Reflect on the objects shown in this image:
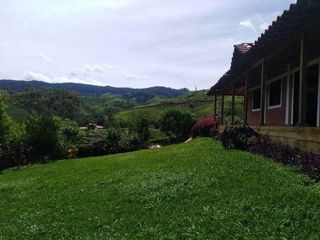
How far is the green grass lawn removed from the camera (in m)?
6.29

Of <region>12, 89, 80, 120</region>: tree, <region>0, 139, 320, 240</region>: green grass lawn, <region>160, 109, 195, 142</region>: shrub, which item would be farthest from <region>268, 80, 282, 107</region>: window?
<region>12, 89, 80, 120</region>: tree

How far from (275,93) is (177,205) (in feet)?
43.6

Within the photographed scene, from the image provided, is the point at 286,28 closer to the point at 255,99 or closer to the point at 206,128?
the point at 255,99

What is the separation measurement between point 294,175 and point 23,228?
4520mm

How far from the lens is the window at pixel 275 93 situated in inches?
761

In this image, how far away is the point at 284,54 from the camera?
47.4ft

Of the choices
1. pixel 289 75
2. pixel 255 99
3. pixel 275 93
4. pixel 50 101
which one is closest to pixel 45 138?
pixel 275 93

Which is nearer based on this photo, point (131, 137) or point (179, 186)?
point (179, 186)

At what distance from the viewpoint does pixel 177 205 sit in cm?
763

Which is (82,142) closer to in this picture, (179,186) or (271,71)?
(271,71)

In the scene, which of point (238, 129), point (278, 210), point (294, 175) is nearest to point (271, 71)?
point (238, 129)

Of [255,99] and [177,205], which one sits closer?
[177,205]

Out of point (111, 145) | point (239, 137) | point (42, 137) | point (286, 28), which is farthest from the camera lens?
point (111, 145)

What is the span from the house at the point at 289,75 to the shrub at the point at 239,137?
15.3 inches
